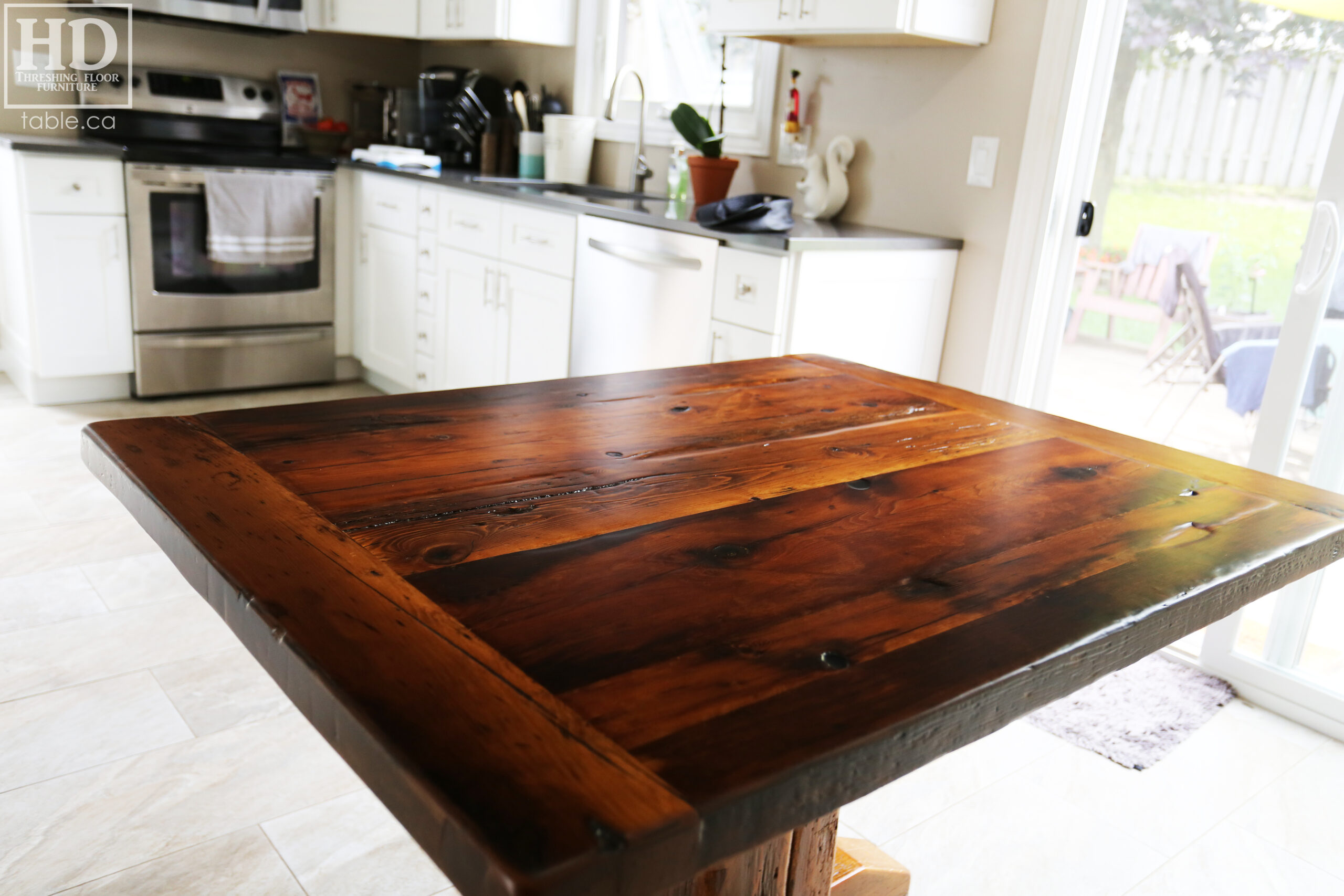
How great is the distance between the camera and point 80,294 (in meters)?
3.44

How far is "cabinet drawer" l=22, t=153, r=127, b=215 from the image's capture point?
10.7 ft

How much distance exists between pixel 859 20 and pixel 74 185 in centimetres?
260

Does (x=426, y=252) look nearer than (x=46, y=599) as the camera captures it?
No

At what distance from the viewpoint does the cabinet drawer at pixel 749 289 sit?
2.32 meters

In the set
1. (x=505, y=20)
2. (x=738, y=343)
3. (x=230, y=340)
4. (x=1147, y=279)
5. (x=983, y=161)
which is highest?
(x=505, y=20)

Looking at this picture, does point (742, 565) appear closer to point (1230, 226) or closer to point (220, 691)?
point (220, 691)

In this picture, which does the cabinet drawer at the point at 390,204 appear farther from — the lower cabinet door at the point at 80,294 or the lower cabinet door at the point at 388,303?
the lower cabinet door at the point at 80,294

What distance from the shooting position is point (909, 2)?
7.56 ft

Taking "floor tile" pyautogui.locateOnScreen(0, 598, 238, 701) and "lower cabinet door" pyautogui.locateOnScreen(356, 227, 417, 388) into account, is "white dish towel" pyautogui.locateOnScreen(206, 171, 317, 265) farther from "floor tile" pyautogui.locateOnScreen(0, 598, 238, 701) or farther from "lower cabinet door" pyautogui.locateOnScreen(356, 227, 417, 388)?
"floor tile" pyautogui.locateOnScreen(0, 598, 238, 701)

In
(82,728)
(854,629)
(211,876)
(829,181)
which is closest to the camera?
(854,629)

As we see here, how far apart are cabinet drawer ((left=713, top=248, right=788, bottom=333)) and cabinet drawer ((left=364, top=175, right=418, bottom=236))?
5.30ft

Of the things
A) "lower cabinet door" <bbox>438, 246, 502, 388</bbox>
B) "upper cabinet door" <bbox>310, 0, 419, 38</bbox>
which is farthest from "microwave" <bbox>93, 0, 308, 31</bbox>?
"lower cabinet door" <bbox>438, 246, 502, 388</bbox>

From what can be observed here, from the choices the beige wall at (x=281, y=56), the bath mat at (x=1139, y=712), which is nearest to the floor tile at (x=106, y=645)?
the bath mat at (x=1139, y=712)

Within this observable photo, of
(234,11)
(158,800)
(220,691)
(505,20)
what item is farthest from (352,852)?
(234,11)
